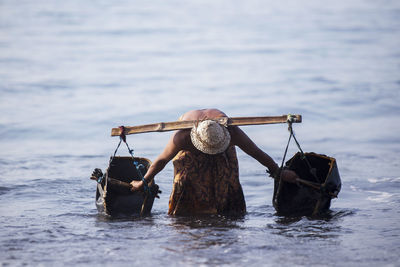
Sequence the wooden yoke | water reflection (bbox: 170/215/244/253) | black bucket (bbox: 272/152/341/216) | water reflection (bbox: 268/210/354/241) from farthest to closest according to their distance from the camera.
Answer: black bucket (bbox: 272/152/341/216) → the wooden yoke → water reflection (bbox: 268/210/354/241) → water reflection (bbox: 170/215/244/253)

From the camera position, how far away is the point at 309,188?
243 inches

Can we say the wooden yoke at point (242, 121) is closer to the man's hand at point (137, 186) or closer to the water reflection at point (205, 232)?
the man's hand at point (137, 186)

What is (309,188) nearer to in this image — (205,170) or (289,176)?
(289,176)

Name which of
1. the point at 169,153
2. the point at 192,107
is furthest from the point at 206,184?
the point at 192,107

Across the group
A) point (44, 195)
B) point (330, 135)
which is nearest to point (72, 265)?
point (44, 195)

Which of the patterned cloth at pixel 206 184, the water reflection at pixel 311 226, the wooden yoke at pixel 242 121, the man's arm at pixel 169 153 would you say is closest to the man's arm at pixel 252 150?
the wooden yoke at pixel 242 121

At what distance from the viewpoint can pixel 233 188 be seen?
6273 millimetres

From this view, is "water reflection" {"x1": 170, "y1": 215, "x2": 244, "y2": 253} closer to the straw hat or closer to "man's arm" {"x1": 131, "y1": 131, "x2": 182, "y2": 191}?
"man's arm" {"x1": 131, "y1": 131, "x2": 182, "y2": 191}

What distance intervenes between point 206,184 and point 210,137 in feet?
2.59

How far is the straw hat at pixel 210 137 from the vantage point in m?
5.58

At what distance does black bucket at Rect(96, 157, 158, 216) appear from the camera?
6.27 metres

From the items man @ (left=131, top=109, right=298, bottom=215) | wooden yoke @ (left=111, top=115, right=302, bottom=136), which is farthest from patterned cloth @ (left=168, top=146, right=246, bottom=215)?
wooden yoke @ (left=111, top=115, right=302, bottom=136)

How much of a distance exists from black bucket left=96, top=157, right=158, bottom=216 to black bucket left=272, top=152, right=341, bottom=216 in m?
1.24

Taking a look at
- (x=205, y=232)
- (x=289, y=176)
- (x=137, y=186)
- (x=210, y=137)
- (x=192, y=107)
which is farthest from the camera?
(x=192, y=107)
